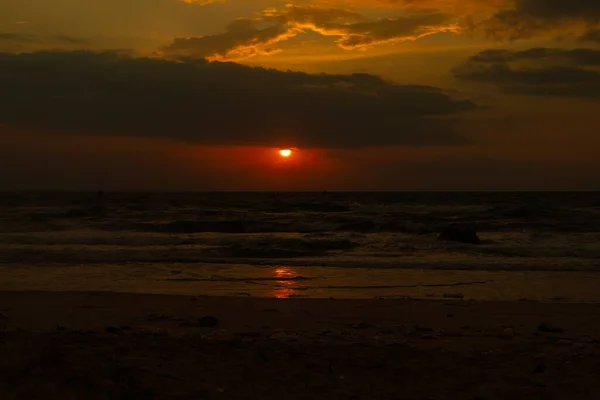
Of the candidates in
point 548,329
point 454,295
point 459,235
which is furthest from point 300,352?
point 459,235

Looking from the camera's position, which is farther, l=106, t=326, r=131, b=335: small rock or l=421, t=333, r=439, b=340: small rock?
l=421, t=333, r=439, b=340: small rock

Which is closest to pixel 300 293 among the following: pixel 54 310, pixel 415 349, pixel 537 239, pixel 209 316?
pixel 209 316

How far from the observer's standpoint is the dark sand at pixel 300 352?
5012mm

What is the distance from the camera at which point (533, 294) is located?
457 inches

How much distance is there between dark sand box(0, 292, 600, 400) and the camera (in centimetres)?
501

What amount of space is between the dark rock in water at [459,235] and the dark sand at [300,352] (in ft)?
45.7

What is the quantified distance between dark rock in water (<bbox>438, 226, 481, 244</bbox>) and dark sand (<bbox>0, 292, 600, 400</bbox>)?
13.9m

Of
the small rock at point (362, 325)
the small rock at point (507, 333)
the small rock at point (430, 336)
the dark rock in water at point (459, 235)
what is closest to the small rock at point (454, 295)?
the small rock at point (507, 333)

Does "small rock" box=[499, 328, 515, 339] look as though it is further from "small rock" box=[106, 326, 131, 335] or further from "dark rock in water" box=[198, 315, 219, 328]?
"small rock" box=[106, 326, 131, 335]

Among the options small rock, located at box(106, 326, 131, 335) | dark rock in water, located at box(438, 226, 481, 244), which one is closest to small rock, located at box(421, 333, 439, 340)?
small rock, located at box(106, 326, 131, 335)

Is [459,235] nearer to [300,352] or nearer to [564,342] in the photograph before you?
[564,342]

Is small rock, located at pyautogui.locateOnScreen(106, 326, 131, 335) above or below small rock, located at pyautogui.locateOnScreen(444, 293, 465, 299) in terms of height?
above

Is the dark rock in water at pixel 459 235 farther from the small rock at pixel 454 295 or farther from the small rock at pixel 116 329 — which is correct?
the small rock at pixel 116 329

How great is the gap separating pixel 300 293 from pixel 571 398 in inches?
269
